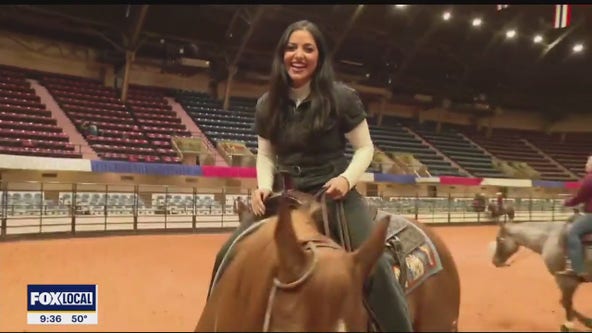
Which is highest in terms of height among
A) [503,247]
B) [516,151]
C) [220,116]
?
[220,116]

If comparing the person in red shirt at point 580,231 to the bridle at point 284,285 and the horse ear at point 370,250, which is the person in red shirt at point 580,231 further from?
the bridle at point 284,285

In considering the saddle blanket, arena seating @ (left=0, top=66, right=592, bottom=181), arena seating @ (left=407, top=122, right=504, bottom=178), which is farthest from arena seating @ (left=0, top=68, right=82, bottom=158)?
arena seating @ (left=407, top=122, right=504, bottom=178)

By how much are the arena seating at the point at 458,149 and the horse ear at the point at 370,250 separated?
14.7m

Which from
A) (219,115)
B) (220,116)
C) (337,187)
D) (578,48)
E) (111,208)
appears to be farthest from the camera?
(219,115)

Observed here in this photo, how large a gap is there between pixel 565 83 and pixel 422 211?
32.9 ft

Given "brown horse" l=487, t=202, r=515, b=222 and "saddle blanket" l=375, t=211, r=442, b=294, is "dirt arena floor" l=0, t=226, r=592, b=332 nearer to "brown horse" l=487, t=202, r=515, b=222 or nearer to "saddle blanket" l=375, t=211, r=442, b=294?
"saddle blanket" l=375, t=211, r=442, b=294

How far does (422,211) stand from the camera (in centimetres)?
1439

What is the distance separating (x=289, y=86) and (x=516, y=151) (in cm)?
1310

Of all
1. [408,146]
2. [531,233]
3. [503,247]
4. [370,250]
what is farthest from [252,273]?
[408,146]

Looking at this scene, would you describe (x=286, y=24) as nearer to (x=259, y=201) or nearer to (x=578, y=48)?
(x=578, y=48)

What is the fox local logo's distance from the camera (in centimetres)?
280

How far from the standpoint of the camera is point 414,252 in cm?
196

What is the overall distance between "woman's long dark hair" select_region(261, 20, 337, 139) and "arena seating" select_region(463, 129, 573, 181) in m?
9.80

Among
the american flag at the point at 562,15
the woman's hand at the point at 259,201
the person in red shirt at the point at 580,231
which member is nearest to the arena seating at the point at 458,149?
the person in red shirt at the point at 580,231
